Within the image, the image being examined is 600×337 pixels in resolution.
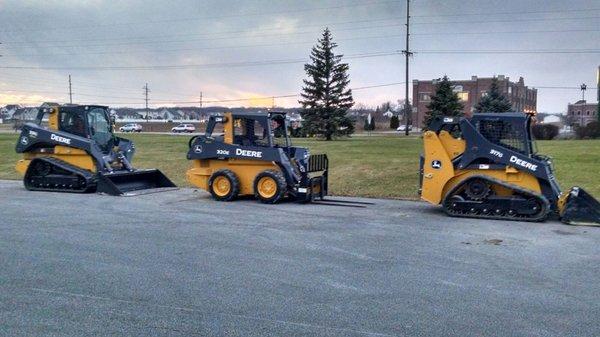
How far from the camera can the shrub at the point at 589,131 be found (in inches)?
1628

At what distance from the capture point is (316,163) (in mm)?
14367

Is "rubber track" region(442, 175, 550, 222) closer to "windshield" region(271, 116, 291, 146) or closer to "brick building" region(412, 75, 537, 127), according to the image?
"windshield" region(271, 116, 291, 146)

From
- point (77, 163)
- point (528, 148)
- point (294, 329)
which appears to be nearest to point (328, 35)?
point (77, 163)

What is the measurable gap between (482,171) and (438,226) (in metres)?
1.78

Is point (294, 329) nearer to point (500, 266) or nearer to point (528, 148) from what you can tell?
point (500, 266)

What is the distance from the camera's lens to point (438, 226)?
422 inches

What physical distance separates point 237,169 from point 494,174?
5946 millimetres

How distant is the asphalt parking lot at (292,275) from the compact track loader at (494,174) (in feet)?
1.57

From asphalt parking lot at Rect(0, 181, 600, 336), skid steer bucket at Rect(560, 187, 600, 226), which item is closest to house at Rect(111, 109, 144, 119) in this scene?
asphalt parking lot at Rect(0, 181, 600, 336)

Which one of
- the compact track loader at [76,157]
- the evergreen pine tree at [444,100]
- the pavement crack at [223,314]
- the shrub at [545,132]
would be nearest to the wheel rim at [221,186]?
the compact track loader at [76,157]

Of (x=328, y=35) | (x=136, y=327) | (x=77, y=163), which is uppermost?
(x=328, y=35)

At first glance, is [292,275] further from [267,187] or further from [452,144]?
[267,187]

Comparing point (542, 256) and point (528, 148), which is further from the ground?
point (528, 148)

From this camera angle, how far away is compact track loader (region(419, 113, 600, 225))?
11.3 m
